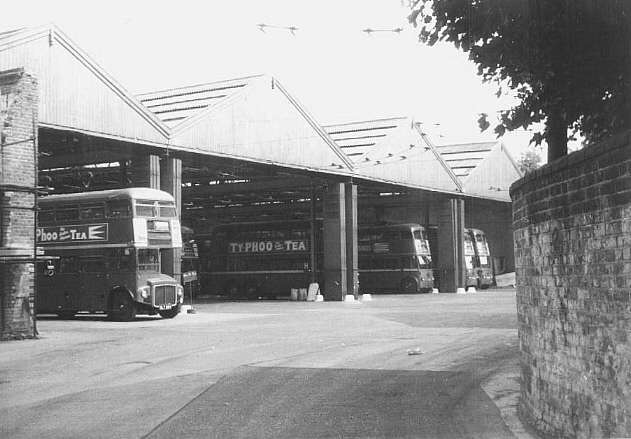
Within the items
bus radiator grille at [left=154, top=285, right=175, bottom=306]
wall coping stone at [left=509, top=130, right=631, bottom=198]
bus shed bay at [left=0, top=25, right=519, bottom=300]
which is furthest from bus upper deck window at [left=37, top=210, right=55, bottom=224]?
wall coping stone at [left=509, top=130, right=631, bottom=198]

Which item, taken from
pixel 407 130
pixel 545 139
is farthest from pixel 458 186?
pixel 545 139

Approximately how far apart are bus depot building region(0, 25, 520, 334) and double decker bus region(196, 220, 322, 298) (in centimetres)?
13

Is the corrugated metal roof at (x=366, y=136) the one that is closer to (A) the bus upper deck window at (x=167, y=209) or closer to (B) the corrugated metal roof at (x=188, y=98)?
(B) the corrugated metal roof at (x=188, y=98)

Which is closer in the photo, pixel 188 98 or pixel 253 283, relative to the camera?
pixel 188 98

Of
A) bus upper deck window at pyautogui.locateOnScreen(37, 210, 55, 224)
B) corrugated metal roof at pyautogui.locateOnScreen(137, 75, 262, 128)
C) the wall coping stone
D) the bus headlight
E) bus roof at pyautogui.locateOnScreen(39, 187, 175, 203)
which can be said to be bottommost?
the bus headlight

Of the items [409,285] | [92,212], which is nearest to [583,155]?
[92,212]

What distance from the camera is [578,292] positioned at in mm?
6512

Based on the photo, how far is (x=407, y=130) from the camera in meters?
40.9

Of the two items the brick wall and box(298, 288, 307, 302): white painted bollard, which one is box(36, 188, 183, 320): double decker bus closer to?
the brick wall

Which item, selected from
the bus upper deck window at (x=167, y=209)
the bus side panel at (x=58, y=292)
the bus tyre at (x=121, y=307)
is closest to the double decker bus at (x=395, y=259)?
the bus upper deck window at (x=167, y=209)

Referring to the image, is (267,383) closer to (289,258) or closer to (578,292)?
Result: (578,292)

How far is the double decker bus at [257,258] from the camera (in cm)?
4178

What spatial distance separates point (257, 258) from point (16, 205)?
24.6 m

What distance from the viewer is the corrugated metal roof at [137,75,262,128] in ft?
96.9
